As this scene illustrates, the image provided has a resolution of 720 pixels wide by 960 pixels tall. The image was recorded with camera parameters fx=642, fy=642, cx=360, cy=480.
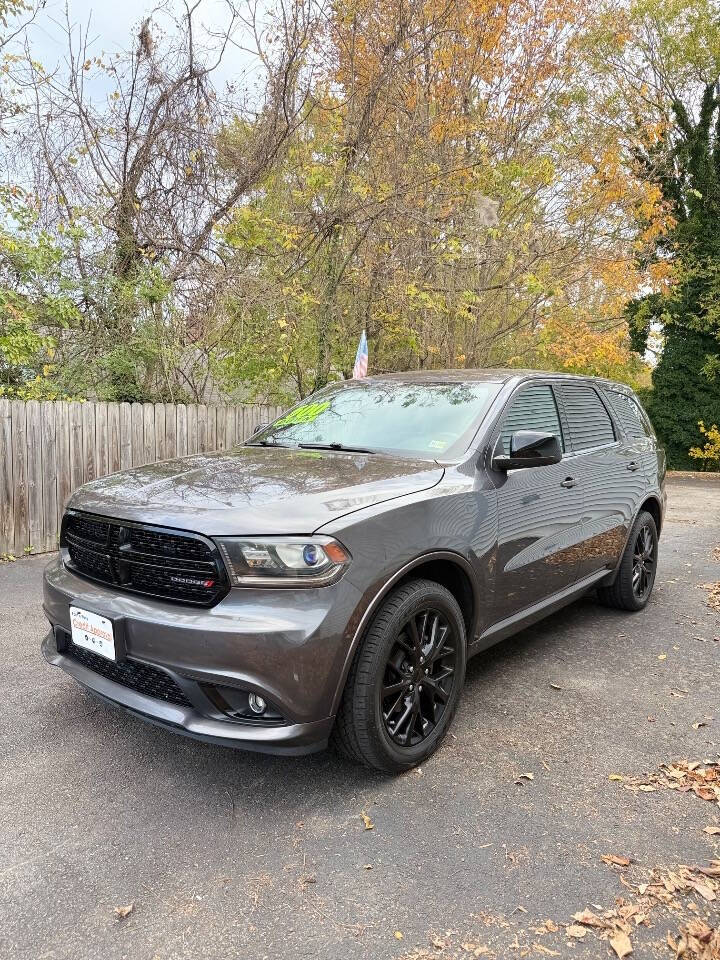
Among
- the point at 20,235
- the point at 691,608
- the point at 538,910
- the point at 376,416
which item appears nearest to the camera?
the point at 538,910

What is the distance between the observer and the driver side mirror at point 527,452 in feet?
10.5

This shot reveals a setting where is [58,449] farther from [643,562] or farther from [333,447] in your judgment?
[643,562]

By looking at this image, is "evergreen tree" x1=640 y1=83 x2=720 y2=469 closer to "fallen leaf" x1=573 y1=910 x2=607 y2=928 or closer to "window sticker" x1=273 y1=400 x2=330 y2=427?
"window sticker" x1=273 y1=400 x2=330 y2=427

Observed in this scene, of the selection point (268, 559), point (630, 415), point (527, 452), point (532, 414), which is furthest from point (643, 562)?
point (268, 559)

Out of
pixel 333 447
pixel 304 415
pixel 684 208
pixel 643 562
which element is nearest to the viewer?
pixel 333 447

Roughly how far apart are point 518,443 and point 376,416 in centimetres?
91

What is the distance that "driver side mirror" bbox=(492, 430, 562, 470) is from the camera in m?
3.21

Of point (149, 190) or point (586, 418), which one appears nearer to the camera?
point (586, 418)

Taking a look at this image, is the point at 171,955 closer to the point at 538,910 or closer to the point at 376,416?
the point at 538,910

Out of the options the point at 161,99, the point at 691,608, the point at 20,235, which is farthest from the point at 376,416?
the point at 161,99

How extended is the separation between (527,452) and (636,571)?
7.66 ft

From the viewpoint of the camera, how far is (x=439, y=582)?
3.04 m

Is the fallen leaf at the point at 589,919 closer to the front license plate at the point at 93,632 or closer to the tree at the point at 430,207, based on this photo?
the front license plate at the point at 93,632

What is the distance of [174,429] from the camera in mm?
8039
